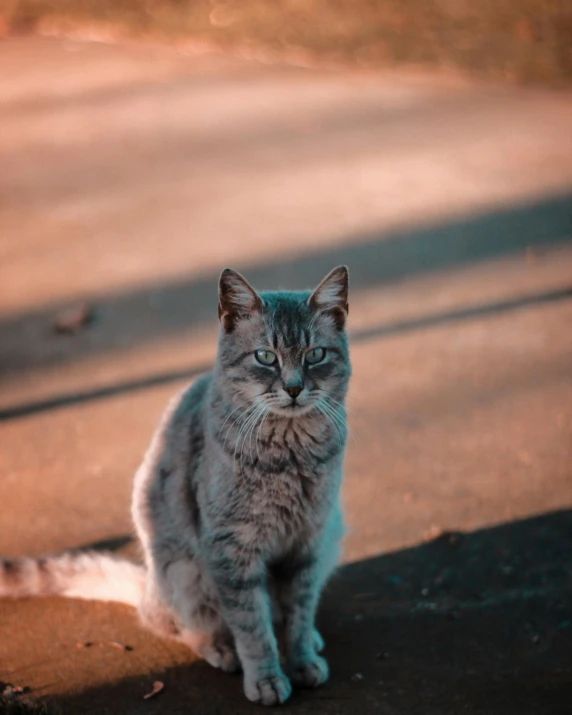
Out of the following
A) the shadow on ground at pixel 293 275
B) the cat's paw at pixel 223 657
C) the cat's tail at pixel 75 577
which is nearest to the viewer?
the cat's paw at pixel 223 657

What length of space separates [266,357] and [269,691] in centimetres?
98

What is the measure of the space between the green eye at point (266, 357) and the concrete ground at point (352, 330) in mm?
994

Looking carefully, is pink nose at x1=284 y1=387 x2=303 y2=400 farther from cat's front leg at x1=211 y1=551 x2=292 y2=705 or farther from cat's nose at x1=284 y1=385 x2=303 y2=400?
cat's front leg at x1=211 y1=551 x2=292 y2=705

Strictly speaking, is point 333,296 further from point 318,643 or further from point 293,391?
point 318,643

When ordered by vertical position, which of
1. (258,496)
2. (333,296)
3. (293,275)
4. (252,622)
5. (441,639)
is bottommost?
(441,639)

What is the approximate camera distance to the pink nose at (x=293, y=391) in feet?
8.81

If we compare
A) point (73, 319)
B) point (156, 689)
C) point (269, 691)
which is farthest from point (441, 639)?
point (73, 319)

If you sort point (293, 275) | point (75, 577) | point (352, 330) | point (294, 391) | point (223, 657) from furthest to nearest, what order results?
point (293, 275) < point (352, 330) < point (75, 577) < point (223, 657) < point (294, 391)

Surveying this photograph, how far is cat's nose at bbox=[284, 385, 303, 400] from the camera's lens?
269 cm

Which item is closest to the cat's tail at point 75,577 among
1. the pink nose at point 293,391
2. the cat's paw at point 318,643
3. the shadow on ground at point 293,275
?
the cat's paw at point 318,643

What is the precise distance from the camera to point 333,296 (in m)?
2.85

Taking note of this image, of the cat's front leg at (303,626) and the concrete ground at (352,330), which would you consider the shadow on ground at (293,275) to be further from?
the cat's front leg at (303,626)

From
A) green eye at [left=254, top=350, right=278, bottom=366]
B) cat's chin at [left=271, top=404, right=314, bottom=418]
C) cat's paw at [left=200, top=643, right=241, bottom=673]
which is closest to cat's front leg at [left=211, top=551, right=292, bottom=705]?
cat's paw at [left=200, top=643, right=241, bottom=673]

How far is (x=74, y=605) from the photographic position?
321 cm
